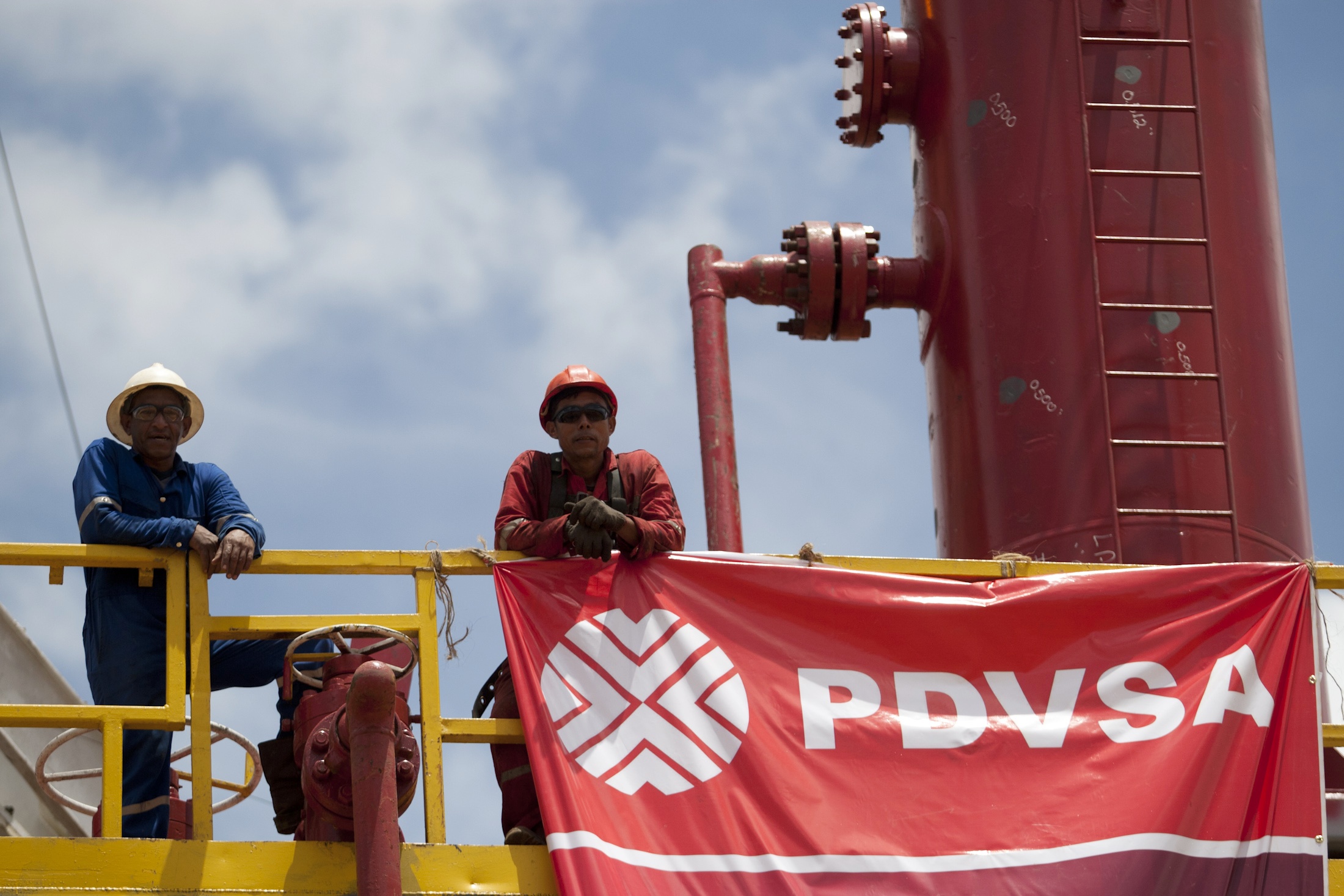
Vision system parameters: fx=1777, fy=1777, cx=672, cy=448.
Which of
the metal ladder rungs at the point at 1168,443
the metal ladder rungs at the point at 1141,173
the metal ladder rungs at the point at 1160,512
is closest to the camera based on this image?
the metal ladder rungs at the point at 1160,512

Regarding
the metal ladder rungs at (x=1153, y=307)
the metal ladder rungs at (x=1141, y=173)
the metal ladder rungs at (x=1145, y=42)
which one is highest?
the metal ladder rungs at (x=1145, y=42)

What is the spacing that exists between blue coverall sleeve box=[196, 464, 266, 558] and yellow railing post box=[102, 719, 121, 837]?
0.99 meters

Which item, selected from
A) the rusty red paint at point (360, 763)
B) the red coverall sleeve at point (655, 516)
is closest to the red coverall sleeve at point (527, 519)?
the red coverall sleeve at point (655, 516)

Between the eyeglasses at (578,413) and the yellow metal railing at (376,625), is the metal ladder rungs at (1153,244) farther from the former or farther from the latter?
the yellow metal railing at (376,625)

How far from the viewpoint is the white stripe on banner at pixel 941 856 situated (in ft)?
22.3

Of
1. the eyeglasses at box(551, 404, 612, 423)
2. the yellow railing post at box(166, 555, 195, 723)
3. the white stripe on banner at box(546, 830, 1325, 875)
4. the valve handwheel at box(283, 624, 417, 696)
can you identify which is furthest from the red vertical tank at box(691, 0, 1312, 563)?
the yellow railing post at box(166, 555, 195, 723)

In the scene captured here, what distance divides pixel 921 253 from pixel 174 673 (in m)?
5.70

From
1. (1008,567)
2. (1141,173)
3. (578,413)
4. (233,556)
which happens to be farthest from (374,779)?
(1141,173)

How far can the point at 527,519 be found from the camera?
7832mm

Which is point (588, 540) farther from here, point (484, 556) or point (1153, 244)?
point (1153, 244)

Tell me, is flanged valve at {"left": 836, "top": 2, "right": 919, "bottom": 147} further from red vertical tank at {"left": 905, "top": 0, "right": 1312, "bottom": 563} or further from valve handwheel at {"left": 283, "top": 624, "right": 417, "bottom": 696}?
valve handwheel at {"left": 283, "top": 624, "right": 417, "bottom": 696}

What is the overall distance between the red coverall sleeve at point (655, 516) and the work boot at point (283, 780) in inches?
65.4

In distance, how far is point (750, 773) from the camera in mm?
→ 7141

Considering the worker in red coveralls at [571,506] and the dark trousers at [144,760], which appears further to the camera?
the dark trousers at [144,760]
